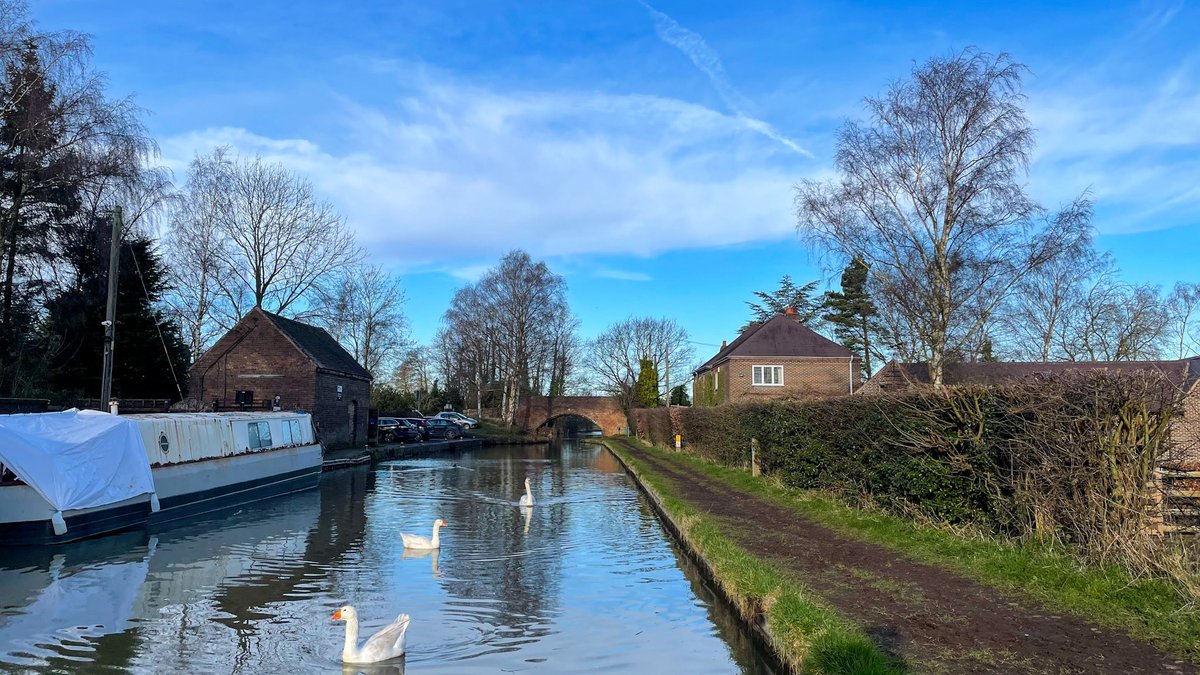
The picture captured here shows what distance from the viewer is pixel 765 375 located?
49.0 meters

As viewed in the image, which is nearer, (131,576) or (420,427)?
(131,576)

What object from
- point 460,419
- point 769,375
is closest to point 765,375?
point 769,375

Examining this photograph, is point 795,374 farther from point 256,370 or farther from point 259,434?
point 259,434

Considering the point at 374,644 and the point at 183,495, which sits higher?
the point at 183,495

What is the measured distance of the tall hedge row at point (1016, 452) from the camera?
8289 millimetres

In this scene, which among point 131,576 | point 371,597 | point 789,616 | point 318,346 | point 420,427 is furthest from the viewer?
point 420,427

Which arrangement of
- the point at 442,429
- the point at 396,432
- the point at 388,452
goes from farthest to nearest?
the point at 442,429
the point at 396,432
the point at 388,452

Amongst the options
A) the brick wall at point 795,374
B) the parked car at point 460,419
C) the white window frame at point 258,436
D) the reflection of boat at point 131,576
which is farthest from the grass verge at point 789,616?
the parked car at point 460,419

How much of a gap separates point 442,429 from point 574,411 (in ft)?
56.7

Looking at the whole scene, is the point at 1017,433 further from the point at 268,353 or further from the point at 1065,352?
the point at 1065,352

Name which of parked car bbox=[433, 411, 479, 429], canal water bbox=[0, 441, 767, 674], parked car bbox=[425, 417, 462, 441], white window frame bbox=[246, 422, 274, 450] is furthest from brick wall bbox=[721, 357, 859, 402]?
canal water bbox=[0, 441, 767, 674]

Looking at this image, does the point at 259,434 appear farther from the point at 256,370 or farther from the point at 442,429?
the point at 442,429

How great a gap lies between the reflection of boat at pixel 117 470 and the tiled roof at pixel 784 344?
3256 cm

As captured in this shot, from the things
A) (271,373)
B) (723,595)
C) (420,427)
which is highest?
(271,373)
